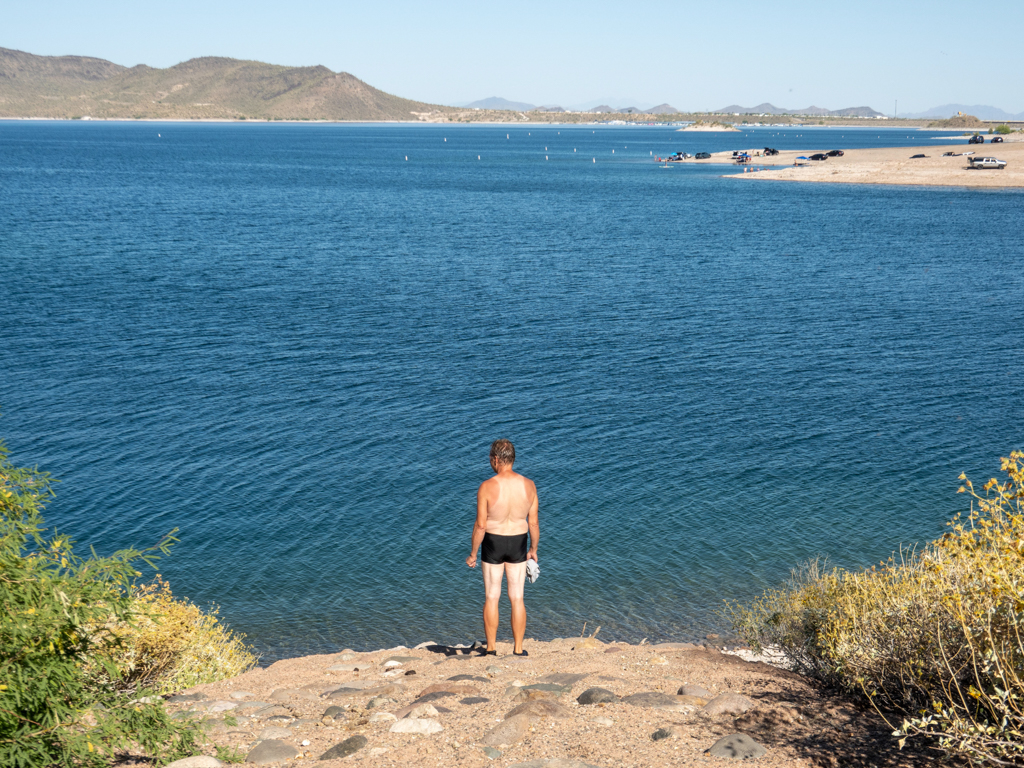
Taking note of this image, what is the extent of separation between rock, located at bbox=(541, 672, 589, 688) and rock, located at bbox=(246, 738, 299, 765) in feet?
8.57

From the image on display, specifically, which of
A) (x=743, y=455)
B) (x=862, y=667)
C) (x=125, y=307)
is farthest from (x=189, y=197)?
(x=862, y=667)

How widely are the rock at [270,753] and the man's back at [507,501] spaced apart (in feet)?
9.94

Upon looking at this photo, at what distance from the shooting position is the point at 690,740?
22.0 feet

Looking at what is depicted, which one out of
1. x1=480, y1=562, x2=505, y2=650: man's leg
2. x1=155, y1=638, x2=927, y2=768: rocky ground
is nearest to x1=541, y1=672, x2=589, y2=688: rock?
x1=155, y1=638, x2=927, y2=768: rocky ground

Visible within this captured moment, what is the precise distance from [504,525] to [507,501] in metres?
0.30

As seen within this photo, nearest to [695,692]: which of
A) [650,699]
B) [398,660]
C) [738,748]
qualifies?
[650,699]

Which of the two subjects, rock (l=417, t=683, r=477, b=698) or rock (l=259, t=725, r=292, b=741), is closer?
rock (l=259, t=725, r=292, b=741)

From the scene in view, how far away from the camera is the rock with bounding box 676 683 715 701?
26.0 ft

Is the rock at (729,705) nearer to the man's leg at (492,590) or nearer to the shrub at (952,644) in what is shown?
the shrub at (952,644)

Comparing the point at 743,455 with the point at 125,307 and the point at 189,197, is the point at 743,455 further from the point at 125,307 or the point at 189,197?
the point at 189,197

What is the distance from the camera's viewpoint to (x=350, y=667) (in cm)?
1055

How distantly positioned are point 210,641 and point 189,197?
8474 centimetres

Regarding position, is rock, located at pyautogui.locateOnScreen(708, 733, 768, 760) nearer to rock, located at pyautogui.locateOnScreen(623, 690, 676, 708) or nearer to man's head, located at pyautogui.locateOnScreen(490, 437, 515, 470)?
rock, located at pyautogui.locateOnScreen(623, 690, 676, 708)

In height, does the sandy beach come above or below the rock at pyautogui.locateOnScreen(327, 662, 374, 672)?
above
